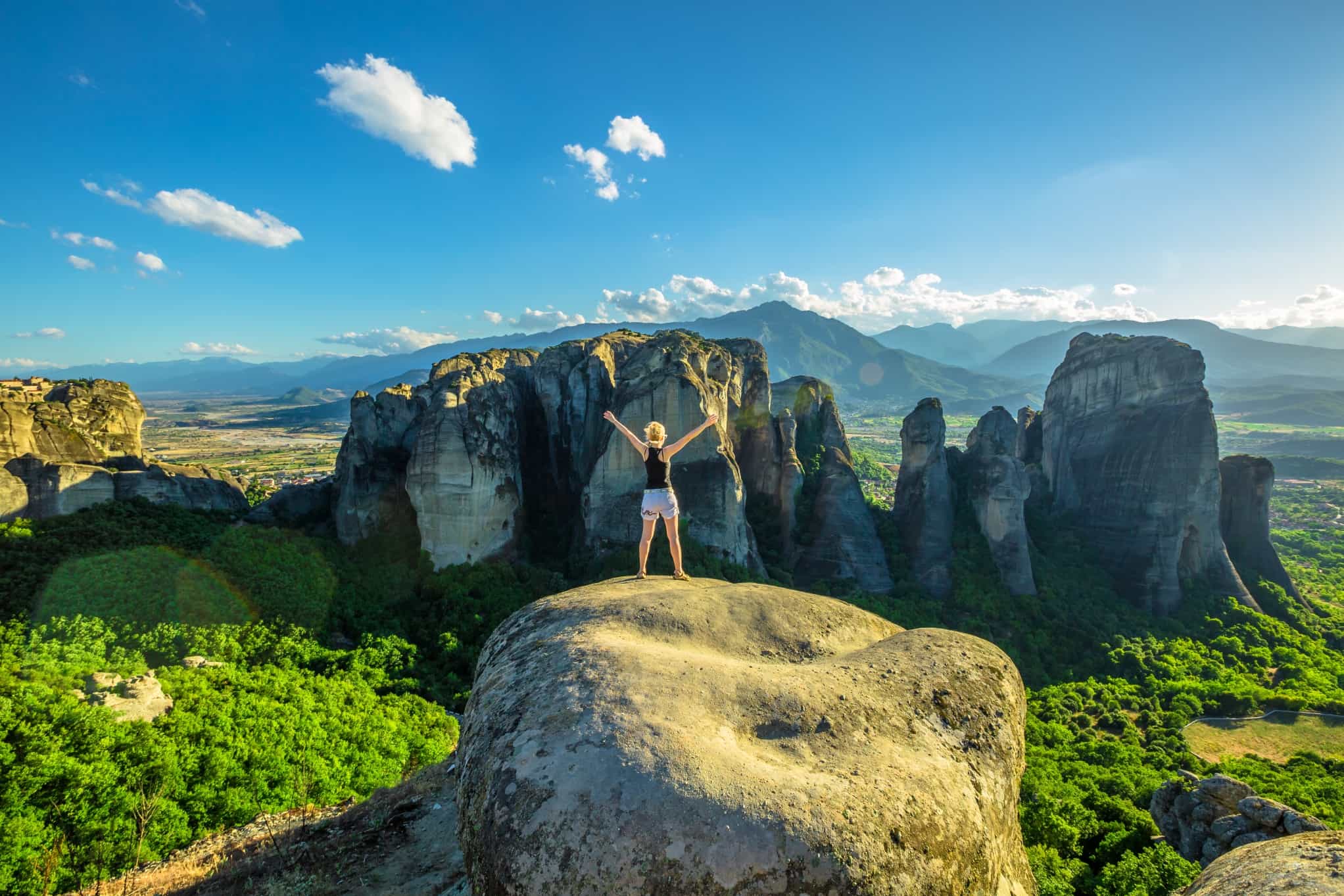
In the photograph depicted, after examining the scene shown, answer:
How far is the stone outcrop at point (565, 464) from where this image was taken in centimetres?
2436

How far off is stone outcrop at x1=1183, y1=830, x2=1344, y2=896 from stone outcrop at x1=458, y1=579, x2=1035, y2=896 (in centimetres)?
167

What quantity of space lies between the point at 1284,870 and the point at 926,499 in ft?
101

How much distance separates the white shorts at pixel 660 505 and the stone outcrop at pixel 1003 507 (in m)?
30.9

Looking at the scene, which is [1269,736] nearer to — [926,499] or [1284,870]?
[926,499]

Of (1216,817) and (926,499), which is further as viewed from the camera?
(926,499)

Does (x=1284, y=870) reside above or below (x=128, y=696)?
above

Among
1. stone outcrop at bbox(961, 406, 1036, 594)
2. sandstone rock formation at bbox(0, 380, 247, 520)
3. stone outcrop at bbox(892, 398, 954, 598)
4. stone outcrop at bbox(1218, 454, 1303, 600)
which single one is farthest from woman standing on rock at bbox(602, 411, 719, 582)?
stone outcrop at bbox(1218, 454, 1303, 600)

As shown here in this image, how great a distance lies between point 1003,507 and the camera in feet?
105

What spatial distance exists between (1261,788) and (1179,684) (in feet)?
28.5

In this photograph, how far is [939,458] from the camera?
34.3 m

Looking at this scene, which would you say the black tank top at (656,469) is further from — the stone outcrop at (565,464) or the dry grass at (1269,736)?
the dry grass at (1269,736)

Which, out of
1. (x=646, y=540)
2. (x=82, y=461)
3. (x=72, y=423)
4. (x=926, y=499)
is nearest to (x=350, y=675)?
(x=646, y=540)

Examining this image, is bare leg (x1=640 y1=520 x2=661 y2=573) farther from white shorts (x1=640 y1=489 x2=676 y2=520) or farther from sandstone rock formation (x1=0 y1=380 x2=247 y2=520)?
sandstone rock formation (x1=0 y1=380 x2=247 y2=520)

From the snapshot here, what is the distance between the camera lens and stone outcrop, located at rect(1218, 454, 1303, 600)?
3559cm
